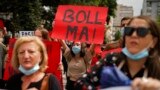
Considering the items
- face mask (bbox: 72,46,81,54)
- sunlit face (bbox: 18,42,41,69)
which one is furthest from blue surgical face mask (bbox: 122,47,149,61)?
face mask (bbox: 72,46,81,54)

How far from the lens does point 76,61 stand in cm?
906

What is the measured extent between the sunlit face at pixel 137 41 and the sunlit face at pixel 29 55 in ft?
3.18

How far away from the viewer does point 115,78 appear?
3.39 metres

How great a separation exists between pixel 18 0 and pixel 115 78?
22.4 metres

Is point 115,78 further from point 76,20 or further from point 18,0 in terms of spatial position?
point 18,0

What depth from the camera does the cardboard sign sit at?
8656 mm

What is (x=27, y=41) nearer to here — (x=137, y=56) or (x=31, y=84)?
(x=31, y=84)

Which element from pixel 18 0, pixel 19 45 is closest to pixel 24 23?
pixel 18 0

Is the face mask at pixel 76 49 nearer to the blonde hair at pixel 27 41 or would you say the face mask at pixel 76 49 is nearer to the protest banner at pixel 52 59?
the protest banner at pixel 52 59

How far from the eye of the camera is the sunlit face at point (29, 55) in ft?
14.2

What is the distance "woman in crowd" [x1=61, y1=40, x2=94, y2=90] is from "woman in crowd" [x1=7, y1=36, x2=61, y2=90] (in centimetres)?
442

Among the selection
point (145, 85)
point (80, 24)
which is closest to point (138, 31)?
point (145, 85)

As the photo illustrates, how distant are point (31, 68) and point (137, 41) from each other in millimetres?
1066

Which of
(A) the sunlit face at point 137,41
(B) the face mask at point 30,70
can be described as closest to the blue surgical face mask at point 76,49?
(B) the face mask at point 30,70
